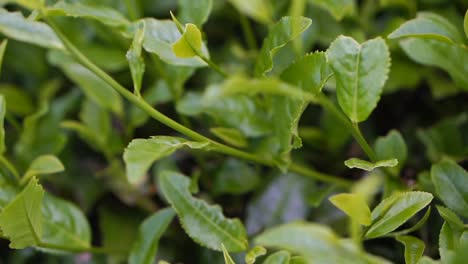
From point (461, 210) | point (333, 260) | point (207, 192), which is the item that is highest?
point (333, 260)

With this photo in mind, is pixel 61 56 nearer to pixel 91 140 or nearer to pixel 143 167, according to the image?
pixel 91 140

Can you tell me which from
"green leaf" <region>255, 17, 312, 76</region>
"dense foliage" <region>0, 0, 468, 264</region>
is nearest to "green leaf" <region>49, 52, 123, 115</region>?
"dense foliage" <region>0, 0, 468, 264</region>

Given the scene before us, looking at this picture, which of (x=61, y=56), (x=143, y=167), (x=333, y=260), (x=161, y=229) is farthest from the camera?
(x=61, y=56)

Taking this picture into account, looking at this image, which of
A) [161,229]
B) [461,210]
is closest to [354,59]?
[461,210]

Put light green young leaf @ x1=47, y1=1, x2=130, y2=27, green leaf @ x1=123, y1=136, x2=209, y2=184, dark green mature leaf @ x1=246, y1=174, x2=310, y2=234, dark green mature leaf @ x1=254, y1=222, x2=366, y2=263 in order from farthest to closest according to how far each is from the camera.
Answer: dark green mature leaf @ x1=246, y1=174, x2=310, y2=234, light green young leaf @ x1=47, y1=1, x2=130, y2=27, green leaf @ x1=123, y1=136, x2=209, y2=184, dark green mature leaf @ x1=254, y1=222, x2=366, y2=263

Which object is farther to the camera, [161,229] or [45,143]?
[45,143]

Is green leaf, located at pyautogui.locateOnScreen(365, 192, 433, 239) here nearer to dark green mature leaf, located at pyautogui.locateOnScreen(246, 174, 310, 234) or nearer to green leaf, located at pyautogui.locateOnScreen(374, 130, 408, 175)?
green leaf, located at pyautogui.locateOnScreen(374, 130, 408, 175)

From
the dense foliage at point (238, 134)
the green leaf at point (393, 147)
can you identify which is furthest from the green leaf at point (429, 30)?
the green leaf at point (393, 147)

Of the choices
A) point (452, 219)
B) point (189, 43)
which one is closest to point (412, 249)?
point (452, 219)
